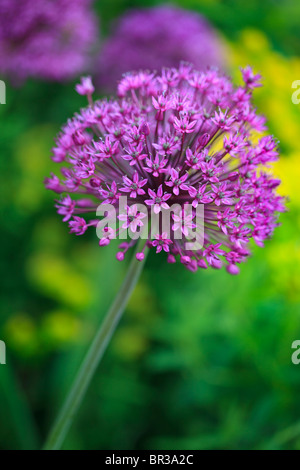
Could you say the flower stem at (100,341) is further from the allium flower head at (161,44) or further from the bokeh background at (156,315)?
the allium flower head at (161,44)

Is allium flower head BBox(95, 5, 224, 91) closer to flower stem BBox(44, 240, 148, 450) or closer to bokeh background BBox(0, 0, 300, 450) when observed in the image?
bokeh background BBox(0, 0, 300, 450)

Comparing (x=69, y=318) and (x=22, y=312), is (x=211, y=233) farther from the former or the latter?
(x=22, y=312)

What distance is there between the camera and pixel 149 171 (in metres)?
0.60

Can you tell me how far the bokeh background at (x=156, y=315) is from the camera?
3.26 ft

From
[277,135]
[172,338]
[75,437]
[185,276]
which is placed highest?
[277,135]

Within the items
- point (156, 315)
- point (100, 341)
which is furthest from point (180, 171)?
point (156, 315)

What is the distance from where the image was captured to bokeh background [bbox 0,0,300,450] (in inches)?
39.1

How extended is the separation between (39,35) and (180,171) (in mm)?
768

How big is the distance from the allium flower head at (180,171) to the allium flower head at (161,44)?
71 cm

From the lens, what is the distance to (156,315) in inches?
57.2

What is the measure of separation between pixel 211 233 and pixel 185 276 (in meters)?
0.78

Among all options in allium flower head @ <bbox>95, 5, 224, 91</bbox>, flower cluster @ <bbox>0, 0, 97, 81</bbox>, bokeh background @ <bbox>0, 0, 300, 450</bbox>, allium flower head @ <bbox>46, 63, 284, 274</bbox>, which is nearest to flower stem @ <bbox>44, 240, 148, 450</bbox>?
allium flower head @ <bbox>46, 63, 284, 274</bbox>

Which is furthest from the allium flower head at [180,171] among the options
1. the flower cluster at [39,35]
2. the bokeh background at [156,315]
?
the flower cluster at [39,35]
